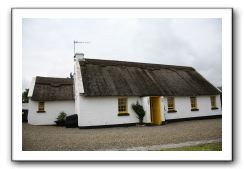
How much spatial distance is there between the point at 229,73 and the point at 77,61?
30.4ft

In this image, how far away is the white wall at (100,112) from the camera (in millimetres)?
11438

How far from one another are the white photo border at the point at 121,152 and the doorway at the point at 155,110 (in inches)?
276

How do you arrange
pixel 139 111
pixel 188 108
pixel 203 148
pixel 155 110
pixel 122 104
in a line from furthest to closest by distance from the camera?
1. pixel 188 108
2. pixel 155 110
3. pixel 122 104
4. pixel 139 111
5. pixel 203 148

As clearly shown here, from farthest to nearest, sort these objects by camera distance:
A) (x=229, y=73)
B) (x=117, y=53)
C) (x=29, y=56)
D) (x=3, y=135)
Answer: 1. (x=117, y=53)
2. (x=29, y=56)
3. (x=229, y=73)
4. (x=3, y=135)

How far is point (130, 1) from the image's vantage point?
589 centimetres

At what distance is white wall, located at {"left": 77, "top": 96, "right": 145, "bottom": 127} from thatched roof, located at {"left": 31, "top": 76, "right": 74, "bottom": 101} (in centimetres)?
591

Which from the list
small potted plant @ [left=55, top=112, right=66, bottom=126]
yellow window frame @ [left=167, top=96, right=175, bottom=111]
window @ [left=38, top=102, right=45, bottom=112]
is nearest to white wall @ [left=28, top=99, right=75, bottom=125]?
window @ [left=38, top=102, right=45, bottom=112]

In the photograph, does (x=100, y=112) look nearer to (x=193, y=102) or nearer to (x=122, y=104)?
(x=122, y=104)

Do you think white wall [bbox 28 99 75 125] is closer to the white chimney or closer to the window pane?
the white chimney

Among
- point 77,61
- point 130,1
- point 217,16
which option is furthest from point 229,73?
point 77,61

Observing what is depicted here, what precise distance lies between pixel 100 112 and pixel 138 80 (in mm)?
3313

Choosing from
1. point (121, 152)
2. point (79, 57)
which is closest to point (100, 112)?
point (79, 57)

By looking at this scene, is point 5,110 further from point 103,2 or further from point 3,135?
point 103,2

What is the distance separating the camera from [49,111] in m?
16.4
